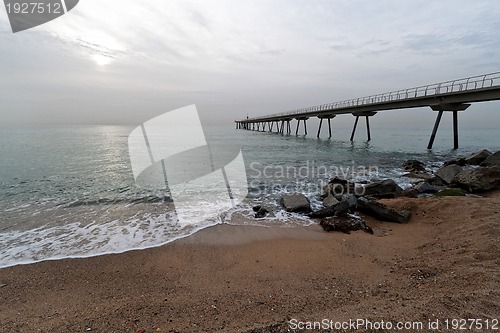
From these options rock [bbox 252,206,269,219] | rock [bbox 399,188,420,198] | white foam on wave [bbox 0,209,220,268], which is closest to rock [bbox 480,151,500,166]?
rock [bbox 399,188,420,198]

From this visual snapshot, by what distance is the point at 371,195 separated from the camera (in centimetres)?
978

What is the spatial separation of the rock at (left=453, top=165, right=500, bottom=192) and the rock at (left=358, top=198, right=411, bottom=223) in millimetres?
4713

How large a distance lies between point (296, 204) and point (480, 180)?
7.38 m

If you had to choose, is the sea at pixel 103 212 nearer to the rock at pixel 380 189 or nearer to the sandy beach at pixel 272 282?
the sandy beach at pixel 272 282

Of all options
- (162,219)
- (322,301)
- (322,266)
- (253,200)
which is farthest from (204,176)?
(322,301)

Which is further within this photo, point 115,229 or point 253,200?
point 253,200

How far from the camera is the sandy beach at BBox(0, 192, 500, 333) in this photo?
3.07 m

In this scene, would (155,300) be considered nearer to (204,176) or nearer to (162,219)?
(162,219)

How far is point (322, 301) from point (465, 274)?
217 centimetres

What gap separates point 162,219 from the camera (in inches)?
311

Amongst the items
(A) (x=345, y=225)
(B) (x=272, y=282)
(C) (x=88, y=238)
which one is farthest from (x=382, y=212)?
(C) (x=88, y=238)

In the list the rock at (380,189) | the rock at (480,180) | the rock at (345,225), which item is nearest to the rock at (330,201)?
the rock at (345,225)

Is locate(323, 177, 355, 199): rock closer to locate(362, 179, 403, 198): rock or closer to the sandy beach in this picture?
locate(362, 179, 403, 198): rock

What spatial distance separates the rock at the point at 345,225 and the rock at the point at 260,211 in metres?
1.88
